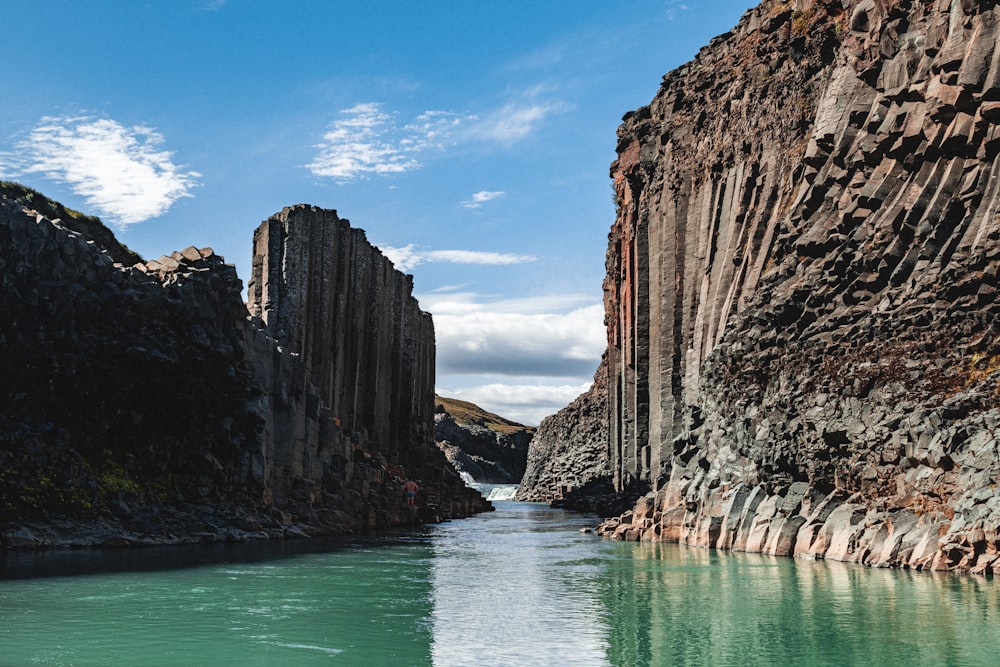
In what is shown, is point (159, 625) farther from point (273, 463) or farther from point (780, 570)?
point (273, 463)

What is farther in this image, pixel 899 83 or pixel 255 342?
pixel 255 342

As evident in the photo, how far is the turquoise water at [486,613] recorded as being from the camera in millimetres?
16609

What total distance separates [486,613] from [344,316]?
54.2 metres

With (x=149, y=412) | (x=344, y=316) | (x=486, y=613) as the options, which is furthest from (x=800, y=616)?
(x=344, y=316)

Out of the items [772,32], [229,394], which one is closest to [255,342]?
[229,394]

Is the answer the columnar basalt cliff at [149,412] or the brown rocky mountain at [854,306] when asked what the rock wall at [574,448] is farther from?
the columnar basalt cliff at [149,412]

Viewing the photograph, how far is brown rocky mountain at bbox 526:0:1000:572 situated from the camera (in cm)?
2956

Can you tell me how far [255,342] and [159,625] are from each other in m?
30.5

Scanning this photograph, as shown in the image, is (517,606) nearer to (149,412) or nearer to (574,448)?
(149,412)

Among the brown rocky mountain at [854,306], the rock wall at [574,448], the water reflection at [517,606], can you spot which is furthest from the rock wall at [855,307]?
the rock wall at [574,448]

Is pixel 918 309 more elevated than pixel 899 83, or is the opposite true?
pixel 899 83

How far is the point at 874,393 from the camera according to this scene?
107ft

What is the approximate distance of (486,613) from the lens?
2219 centimetres

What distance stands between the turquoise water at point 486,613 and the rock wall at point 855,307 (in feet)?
8.42
